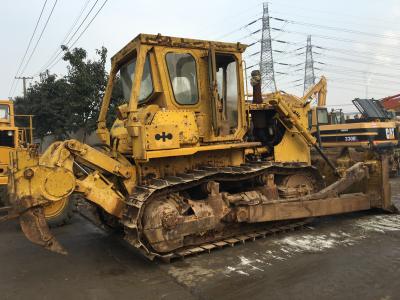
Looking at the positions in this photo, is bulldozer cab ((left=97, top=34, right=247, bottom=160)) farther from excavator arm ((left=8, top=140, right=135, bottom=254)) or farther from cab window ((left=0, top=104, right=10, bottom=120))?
cab window ((left=0, top=104, right=10, bottom=120))

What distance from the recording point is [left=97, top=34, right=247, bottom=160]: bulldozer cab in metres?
5.57

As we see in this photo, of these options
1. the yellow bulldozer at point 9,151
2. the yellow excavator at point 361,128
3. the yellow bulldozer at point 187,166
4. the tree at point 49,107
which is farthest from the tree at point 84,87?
the yellow bulldozer at point 187,166

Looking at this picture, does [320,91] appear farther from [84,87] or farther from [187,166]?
[187,166]

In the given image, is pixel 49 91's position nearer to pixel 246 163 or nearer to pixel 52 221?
pixel 52 221

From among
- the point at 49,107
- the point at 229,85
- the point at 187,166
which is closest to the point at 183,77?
the point at 229,85

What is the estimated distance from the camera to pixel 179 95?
6059 mm

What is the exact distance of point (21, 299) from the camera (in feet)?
14.9

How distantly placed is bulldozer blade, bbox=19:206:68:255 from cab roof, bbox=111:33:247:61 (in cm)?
267

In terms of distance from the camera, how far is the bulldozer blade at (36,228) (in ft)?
16.1

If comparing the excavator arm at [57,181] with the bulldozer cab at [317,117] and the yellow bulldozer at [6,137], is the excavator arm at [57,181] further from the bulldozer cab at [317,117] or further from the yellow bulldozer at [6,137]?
the bulldozer cab at [317,117]

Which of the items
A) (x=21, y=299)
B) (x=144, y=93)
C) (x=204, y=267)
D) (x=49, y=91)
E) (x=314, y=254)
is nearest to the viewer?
(x=21, y=299)

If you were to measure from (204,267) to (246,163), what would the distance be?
205 centimetres

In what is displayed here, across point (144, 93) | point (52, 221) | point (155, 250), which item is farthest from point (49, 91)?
point (155, 250)

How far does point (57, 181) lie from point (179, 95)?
215 cm
